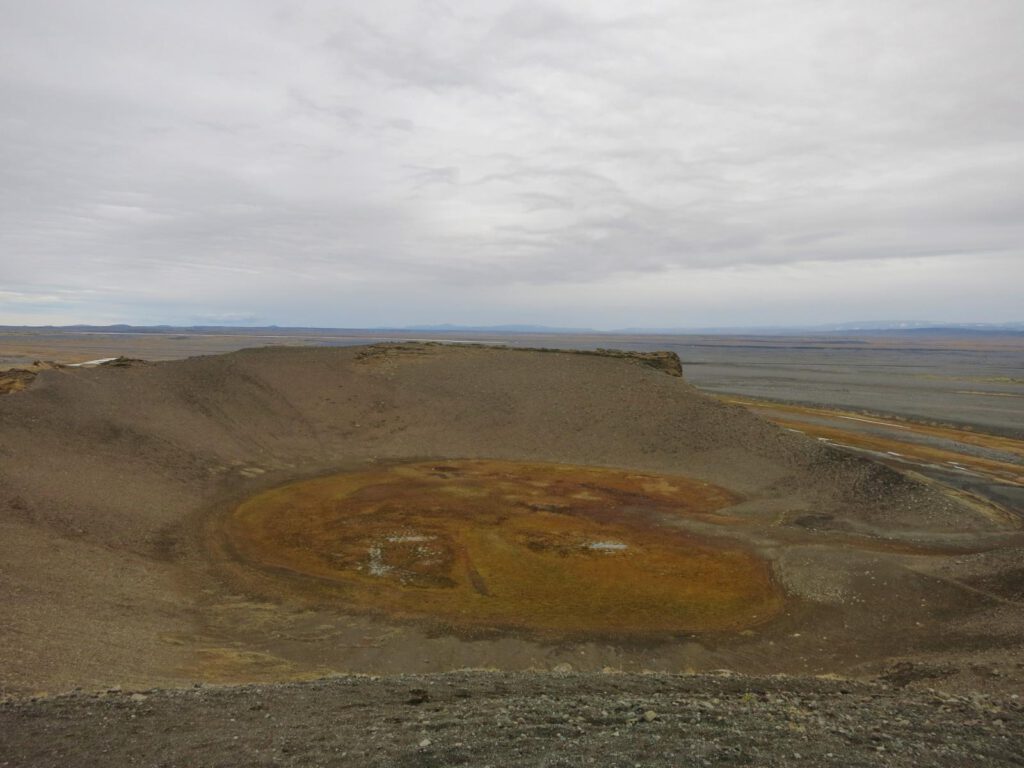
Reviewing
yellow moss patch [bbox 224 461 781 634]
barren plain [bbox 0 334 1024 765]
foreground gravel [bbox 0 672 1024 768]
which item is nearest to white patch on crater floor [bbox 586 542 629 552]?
yellow moss patch [bbox 224 461 781 634]

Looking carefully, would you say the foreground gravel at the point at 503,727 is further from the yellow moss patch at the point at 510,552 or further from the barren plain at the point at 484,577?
the yellow moss patch at the point at 510,552

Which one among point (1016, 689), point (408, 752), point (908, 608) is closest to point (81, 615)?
point (408, 752)

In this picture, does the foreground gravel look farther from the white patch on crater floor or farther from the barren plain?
the white patch on crater floor

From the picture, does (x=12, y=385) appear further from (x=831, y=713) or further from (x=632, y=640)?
(x=831, y=713)

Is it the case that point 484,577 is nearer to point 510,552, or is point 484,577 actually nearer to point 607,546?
point 510,552

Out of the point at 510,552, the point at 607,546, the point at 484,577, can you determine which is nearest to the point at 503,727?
the point at 484,577

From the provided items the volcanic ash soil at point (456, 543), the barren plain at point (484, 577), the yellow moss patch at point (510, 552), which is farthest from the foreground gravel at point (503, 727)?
the yellow moss patch at point (510, 552)
